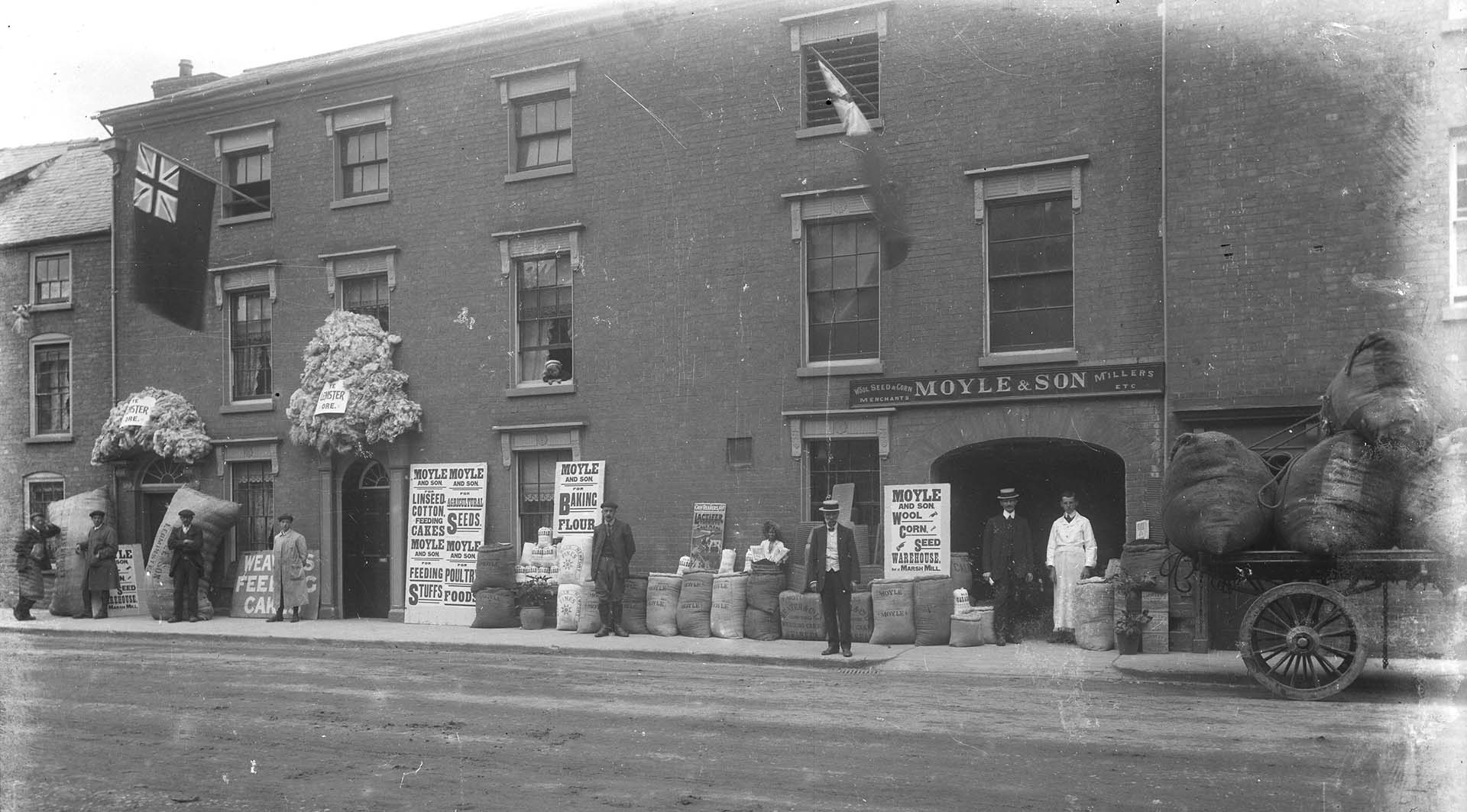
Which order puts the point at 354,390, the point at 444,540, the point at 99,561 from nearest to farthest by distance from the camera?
the point at 444,540 → the point at 354,390 → the point at 99,561

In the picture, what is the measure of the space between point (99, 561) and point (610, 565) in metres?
10.9

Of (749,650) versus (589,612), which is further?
(589,612)

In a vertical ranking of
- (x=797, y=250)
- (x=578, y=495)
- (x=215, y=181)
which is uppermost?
(x=215, y=181)

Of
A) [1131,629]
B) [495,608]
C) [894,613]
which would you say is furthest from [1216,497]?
[495,608]

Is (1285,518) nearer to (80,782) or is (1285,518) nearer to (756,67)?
(80,782)

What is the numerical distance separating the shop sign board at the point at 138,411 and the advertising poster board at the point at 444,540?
5.95 metres

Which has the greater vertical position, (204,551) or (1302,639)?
(1302,639)

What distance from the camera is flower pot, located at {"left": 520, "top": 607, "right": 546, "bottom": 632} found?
19500mm

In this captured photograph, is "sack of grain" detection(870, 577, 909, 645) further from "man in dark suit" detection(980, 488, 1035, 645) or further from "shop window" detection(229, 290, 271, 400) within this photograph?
"shop window" detection(229, 290, 271, 400)

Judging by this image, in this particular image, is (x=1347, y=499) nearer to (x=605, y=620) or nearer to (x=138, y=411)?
(x=605, y=620)

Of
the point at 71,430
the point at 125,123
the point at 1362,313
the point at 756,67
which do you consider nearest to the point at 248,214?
the point at 125,123

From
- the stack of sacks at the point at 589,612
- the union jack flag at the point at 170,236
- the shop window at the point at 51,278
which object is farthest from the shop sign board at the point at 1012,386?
the shop window at the point at 51,278

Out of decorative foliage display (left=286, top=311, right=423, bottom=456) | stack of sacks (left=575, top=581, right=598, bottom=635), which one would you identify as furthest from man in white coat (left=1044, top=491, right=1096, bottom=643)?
decorative foliage display (left=286, top=311, right=423, bottom=456)

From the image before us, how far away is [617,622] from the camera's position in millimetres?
18469
